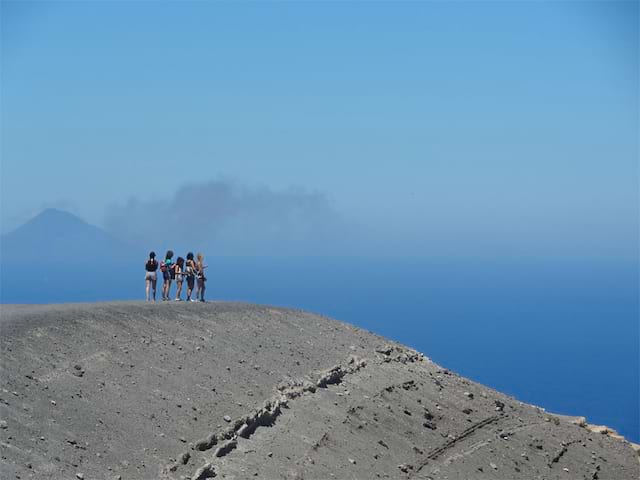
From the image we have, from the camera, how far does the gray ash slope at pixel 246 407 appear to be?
18.2m

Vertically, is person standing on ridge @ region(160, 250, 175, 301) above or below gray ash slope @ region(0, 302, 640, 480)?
above

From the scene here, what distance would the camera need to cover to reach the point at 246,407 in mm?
22094

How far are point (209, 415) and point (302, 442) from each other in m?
2.14

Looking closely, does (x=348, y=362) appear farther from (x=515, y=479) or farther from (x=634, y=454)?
(x=634, y=454)

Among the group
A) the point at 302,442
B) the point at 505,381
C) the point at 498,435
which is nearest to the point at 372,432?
the point at 302,442

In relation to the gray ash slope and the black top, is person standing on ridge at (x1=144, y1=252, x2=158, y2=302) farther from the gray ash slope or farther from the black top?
the gray ash slope

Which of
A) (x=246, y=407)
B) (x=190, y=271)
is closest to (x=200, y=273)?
(x=190, y=271)

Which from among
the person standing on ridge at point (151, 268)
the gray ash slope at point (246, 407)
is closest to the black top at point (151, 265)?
the person standing on ridge at point (151, 268)

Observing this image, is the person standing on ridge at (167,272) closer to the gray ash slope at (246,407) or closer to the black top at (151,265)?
the black top at (151,265)

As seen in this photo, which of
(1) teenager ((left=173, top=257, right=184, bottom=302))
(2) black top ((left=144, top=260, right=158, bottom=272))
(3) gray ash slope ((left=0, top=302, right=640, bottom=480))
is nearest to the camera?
(3) gray ash slope ((left=0, top=302, right=640, bottom=480))

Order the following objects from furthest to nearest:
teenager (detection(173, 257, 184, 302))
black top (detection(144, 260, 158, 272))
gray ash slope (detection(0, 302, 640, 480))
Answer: teenager (detection(173, 257, 184, 302))
black top (detection(144, 260, 158, 272))
gray ash slope (detection(0, 302, 640, 480))

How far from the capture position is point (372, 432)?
Answer: 23.8 meters

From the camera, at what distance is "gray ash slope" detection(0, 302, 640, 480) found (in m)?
18.2

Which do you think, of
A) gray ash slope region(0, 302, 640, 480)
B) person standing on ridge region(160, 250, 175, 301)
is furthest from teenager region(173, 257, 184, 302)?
gray ash slope region(0, 302, 640, 480)
